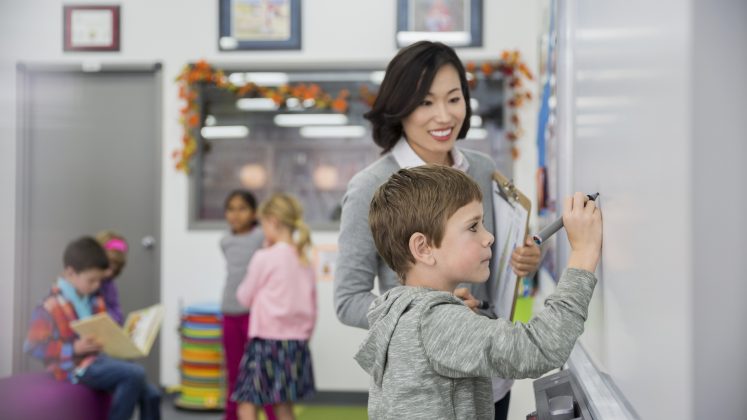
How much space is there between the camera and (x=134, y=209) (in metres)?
5.02

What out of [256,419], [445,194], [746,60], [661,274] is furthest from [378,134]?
[256,419]

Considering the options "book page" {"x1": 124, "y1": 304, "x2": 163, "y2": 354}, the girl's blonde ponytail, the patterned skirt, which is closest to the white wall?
the girl's blonde ponytail

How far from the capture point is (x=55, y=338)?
3.19 meters

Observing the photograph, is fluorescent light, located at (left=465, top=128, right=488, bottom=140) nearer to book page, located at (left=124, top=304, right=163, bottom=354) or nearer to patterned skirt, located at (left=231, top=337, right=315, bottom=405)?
patterned skirt, located at (left=231, top=337, right=315, bottom=405)

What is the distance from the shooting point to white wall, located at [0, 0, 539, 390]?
4773 millimetres

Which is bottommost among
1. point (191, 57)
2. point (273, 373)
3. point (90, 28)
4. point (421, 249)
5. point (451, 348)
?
point (273, 373)

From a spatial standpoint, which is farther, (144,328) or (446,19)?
(446,19)

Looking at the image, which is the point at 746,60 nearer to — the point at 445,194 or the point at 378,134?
the point at 445,194

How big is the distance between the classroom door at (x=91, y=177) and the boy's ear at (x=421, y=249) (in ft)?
13.1

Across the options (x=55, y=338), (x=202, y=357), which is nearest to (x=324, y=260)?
(x=202, y=357)

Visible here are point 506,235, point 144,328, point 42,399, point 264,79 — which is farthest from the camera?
point 264,79

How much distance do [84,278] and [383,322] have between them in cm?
243

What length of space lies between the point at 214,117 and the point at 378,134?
3.46 meters

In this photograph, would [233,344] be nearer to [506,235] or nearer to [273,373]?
[273,373]
